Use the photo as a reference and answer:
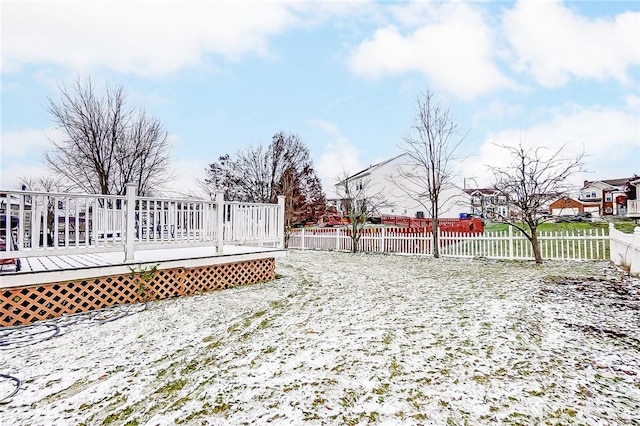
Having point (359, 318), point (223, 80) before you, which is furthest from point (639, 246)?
point (223, 80)

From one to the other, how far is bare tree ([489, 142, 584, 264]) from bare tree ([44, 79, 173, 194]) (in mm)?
14034

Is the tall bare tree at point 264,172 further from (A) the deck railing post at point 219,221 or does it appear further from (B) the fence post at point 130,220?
(B) the fence post at point 130,220

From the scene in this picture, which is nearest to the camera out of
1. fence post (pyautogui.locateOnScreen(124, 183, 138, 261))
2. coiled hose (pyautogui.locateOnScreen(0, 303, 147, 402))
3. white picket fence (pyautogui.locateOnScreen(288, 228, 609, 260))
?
coiled hose (pyautogui.locateOnScreen(0, 303, 147, 402))

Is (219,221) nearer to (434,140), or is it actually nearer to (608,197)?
(434,140)

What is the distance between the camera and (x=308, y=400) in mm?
2189

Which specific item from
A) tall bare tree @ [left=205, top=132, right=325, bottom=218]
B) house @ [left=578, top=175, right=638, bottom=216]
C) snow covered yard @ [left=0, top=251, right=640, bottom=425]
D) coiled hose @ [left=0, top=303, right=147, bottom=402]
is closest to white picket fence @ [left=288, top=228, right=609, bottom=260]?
snow covered yard @ [left=0, top=251, right=640, bottom=425]

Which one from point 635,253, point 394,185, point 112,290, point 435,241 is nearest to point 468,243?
point 435,241

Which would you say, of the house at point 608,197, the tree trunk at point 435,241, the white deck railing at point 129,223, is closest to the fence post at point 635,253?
the tree trunk at point 435,241

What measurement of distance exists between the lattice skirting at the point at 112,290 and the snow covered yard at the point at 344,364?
396 mm

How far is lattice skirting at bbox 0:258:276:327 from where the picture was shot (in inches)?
159

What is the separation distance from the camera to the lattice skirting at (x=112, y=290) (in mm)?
4035

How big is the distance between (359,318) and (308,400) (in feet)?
6.44

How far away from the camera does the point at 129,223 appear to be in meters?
4.97

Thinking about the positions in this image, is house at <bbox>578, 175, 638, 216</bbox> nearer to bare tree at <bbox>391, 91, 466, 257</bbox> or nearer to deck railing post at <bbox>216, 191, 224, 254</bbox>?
bare tree at <bbox>391, 91, 466, 257</bbox>
